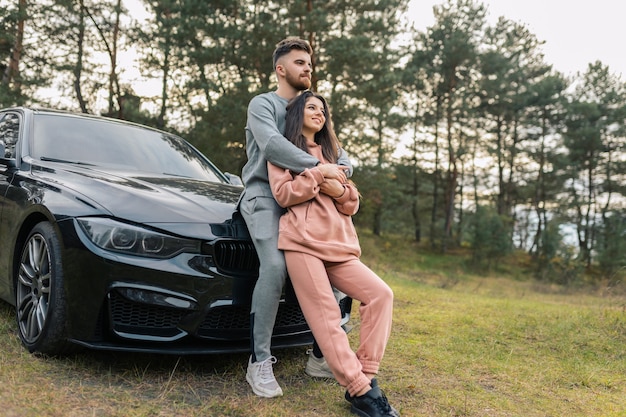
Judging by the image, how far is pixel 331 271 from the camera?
272 cm

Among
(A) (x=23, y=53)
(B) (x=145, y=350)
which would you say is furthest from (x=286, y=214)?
(A) (x=23, y=53)

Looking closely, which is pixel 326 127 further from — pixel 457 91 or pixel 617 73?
pixel 617 73

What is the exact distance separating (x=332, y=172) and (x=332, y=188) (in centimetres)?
8

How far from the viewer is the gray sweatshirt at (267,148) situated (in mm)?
2686

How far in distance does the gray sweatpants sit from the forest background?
1296 centimetres

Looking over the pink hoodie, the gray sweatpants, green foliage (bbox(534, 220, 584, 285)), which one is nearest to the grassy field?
the gray sweatpants

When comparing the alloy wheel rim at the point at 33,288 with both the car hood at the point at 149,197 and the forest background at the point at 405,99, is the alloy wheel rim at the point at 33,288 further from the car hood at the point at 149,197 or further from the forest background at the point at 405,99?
the forest background at the point at 405,99

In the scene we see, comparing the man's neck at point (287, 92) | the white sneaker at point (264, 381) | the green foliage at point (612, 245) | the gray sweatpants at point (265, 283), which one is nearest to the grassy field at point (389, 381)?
the white sneaker at point (264, 381)

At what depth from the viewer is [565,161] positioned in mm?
31422

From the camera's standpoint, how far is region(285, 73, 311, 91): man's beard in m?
2.98

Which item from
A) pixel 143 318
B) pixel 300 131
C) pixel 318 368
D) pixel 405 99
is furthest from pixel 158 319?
pixel 405 99

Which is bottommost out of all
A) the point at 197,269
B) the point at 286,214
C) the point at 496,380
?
the point at 496,380

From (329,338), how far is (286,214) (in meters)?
0.67

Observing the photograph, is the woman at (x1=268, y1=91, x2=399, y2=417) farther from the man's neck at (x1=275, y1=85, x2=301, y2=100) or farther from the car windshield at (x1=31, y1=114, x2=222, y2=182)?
the car windshield at (x1=31, y1=114, x2=222, y2=182)
